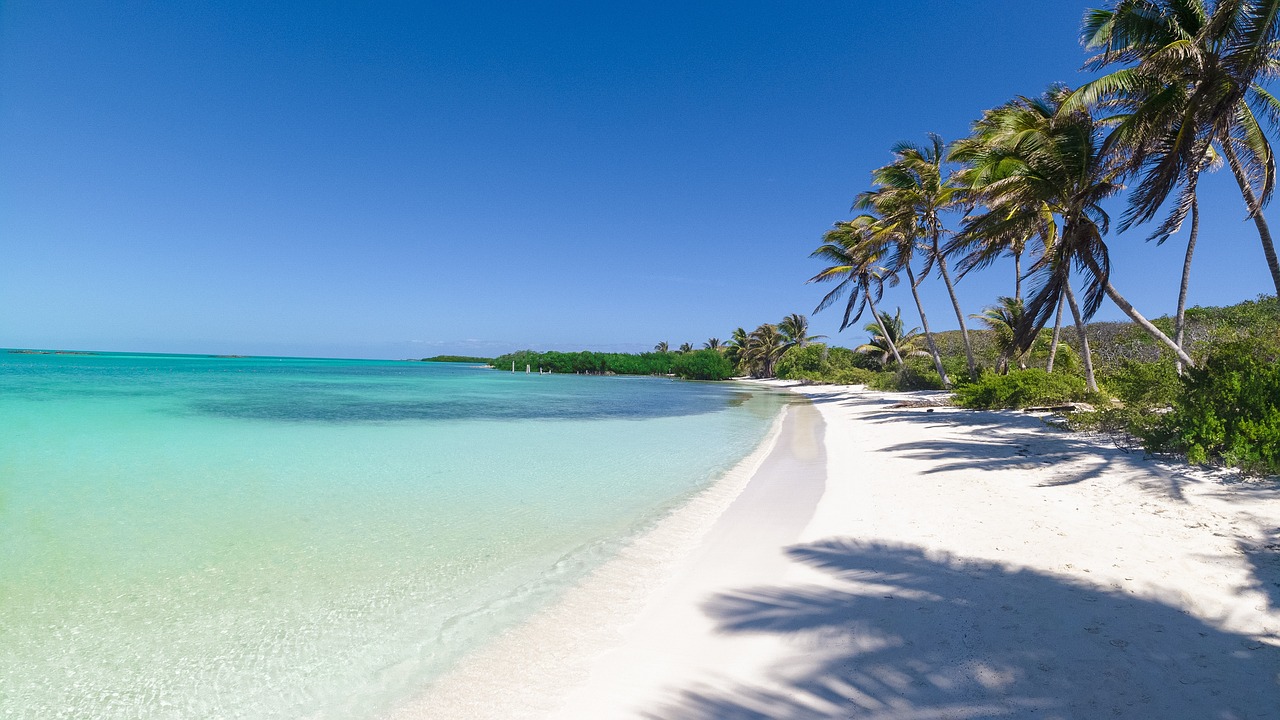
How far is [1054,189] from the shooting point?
10.7 m

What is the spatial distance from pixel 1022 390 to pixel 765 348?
160ft

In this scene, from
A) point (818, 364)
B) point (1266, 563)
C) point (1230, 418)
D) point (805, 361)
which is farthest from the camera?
point (805, 361)

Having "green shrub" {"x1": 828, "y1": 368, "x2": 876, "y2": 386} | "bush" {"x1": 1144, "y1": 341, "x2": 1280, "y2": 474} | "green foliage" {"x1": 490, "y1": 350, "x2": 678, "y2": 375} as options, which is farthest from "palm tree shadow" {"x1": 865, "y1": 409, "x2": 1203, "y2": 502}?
"green foliage" {"x1": 490, "y1": 350, "x2": 678, "y2": 375}

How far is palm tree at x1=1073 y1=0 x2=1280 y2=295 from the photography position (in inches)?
297

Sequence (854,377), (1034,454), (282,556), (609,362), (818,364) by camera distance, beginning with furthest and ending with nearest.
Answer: (609,362) → (818,364) → (854,377) → (1034,454) → (282,556)

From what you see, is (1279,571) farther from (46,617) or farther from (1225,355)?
(46,617)

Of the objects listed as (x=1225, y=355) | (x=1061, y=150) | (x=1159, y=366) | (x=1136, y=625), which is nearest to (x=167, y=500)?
(x=1136, y=625)

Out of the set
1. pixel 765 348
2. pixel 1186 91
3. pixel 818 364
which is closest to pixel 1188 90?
pixel 1186 91

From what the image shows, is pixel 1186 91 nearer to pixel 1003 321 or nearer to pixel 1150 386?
pixel 1150 386

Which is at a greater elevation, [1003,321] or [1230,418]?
[1003,321]

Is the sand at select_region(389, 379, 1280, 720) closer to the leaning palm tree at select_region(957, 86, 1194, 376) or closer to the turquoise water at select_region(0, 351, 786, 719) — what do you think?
the turquoise water at select_region(0, 351, 786, 719)

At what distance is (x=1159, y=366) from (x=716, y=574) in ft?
31.4

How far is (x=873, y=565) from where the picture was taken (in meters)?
4.05

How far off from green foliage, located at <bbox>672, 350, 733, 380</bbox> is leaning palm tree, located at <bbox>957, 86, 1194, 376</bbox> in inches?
2082
